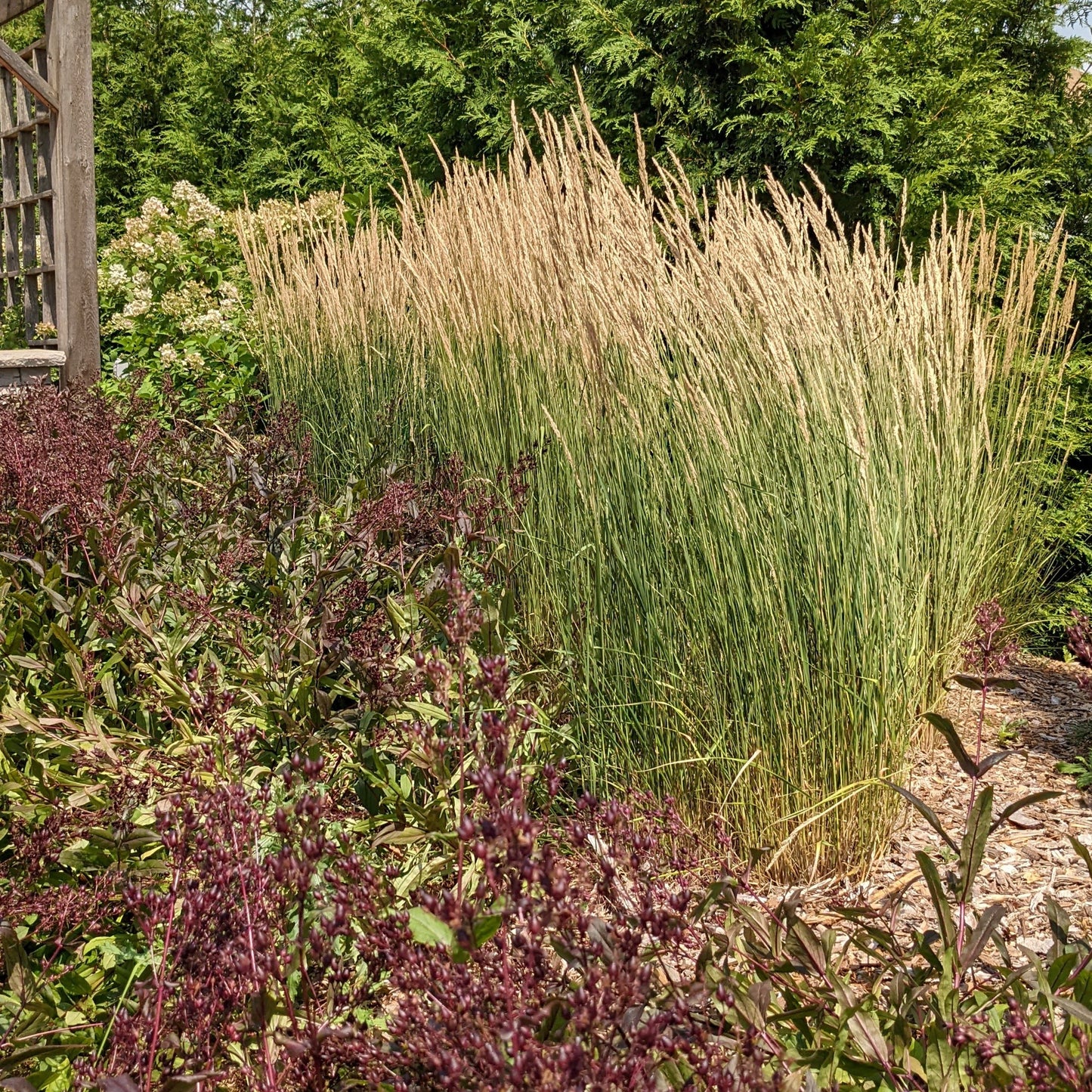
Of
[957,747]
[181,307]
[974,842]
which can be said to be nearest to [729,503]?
[957,747]

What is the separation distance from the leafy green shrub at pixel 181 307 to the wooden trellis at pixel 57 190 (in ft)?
1.18

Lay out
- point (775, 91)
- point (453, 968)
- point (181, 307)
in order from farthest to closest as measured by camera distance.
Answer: point (181, 307) < point (775, 91) < point (453, 968)

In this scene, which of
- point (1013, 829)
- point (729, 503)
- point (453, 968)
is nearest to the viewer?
point (453, 968)

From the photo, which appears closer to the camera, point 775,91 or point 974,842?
point 974,842

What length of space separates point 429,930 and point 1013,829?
6.80 feet

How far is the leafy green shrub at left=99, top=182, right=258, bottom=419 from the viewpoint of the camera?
6.20 meters

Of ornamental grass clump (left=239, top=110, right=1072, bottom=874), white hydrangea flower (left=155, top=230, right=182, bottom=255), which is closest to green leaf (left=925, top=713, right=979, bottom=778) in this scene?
ornamental grass clump (left=239, top=110, right=1072, bottom=874)

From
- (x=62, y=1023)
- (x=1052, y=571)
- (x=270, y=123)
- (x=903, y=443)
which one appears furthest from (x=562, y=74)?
(x=62, y=1023)

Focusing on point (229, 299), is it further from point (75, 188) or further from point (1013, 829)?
point (1013, 829)

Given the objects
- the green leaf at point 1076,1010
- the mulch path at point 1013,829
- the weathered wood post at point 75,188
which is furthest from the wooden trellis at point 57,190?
the green leaf at point 1076,1010

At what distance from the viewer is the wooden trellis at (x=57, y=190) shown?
5.82 m

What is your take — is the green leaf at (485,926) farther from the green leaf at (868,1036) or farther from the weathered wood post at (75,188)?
the weathered wood post at (75,188)

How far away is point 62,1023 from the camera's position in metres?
1.73

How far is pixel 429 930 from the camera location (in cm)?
114
